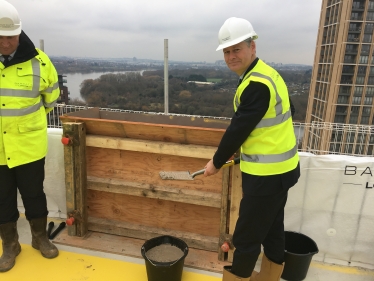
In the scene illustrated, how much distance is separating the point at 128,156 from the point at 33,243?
4.28ft

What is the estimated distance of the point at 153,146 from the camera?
2930 mm

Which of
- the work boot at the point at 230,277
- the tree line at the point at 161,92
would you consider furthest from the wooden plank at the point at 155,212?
the tree line at the point at 161,92

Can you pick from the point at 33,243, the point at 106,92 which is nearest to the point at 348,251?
the point at 33,243

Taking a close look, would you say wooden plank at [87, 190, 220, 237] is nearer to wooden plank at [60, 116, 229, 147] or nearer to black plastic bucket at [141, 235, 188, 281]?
black plastic bucket at [141, 235, 188, 281]

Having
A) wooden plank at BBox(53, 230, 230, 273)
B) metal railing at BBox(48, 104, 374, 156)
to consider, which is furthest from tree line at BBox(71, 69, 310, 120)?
wooden plank at BBox(53, 230, 230, 273)

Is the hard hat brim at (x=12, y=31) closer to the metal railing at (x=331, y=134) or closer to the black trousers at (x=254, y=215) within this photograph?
the metal railing at (x=331, y=134)

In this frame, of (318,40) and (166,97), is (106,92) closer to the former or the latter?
(166,97)

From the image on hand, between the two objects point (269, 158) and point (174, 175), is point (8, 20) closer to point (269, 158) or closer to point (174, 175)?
point (174, 175)

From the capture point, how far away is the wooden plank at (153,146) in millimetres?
2820

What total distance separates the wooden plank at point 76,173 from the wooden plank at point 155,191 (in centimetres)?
12

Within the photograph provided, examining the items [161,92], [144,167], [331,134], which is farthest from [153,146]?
[331,134]

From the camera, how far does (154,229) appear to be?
3.23 metres

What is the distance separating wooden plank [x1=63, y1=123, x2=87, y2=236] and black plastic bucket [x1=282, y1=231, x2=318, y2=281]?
2083 millimetres

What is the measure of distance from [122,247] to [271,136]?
2.01 m
